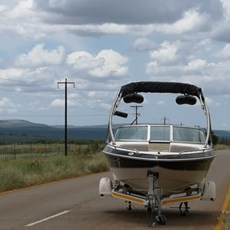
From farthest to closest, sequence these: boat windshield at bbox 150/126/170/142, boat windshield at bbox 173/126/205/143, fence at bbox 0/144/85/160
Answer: fence at bbox 0/144/85/160 → boat windshield at bbox 173/126/205/143 → boat windshield at bbox 150/126/170/142

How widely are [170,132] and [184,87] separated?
76.9 inches

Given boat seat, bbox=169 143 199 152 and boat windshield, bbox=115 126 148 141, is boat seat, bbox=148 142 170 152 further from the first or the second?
boat windshield, bbox=115 126 148 141

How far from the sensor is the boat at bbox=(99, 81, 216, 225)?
14125 mm

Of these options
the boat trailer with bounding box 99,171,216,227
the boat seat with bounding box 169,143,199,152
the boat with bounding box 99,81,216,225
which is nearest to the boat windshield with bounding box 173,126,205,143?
the boat with bounding box 99,81,216,225

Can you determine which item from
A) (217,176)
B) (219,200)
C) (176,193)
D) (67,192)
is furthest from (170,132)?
(217,176)

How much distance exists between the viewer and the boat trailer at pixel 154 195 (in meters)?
14.2

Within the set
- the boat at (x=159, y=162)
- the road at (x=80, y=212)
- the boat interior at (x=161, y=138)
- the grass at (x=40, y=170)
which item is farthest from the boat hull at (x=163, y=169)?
the grass at (x=40, y=170)

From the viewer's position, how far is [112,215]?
15859mm

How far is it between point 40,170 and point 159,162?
1660 centimetres

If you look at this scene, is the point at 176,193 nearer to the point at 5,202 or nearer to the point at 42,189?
the point at 5,202

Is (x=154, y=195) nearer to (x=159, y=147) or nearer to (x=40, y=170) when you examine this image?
(x=159, y=147)

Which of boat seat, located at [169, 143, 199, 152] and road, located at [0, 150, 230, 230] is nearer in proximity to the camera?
road, located at [0, 150, 230, 230]

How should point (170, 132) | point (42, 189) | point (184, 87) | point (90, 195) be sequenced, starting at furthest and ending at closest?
point (42, 189) → point (90, 195) → point (184, 87) → point (170, 132)

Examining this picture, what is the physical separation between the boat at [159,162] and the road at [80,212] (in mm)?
462
